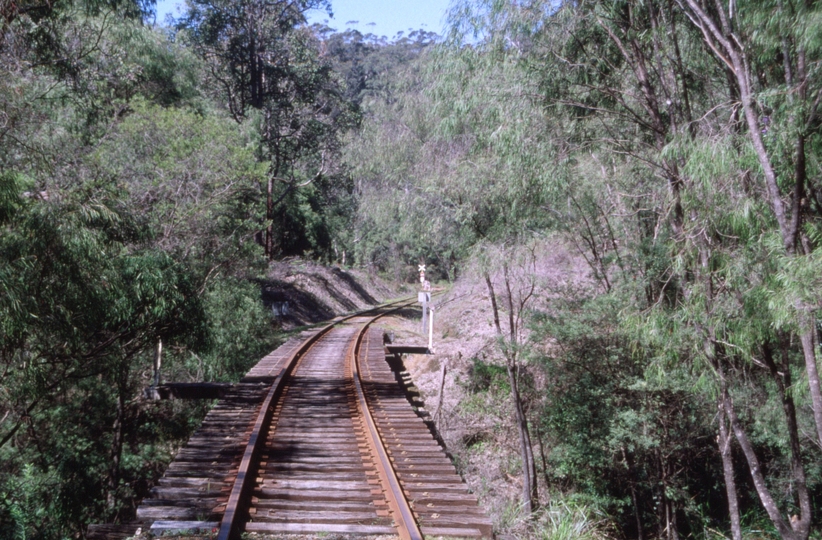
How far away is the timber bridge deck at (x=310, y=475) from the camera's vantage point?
16.6 ft

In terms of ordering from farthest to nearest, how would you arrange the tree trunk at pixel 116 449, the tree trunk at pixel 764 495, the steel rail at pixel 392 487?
the tree trunk at pixel 116 449 < the tree trunk at pixel 764 495 < the steel rail at pixel 392 487

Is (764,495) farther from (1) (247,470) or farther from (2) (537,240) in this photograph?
(1) (247,470)

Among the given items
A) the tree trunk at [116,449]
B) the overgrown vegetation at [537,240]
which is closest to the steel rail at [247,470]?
the overgrown vegetation at [537,240]

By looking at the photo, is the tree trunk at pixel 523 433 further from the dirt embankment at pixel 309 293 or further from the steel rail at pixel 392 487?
the dirt embankment at pixel 309 293

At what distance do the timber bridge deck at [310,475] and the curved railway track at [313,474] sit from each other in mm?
10

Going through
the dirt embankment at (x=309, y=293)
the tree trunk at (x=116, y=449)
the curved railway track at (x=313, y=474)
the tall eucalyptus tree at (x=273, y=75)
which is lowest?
the tree trunk at (x=116, y=449)

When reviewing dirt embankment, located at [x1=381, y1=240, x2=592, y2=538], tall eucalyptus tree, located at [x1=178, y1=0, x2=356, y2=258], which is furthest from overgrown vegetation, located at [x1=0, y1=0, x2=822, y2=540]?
tall eucalyptus tree, located at [x1=178, y1=0, x2=356, y2=258]

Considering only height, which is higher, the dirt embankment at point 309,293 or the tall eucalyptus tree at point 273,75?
the tall eucalyptus tree at point 273,75

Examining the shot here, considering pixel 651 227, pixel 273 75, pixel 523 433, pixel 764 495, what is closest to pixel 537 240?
pixel 651 227

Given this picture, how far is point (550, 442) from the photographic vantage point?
13211mm

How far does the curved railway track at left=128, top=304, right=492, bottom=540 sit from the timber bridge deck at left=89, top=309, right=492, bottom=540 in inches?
0.4

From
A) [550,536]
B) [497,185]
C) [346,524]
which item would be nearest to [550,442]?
[497,185]

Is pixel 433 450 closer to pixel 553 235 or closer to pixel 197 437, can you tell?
pixel 197 437

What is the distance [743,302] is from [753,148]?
1.75m
